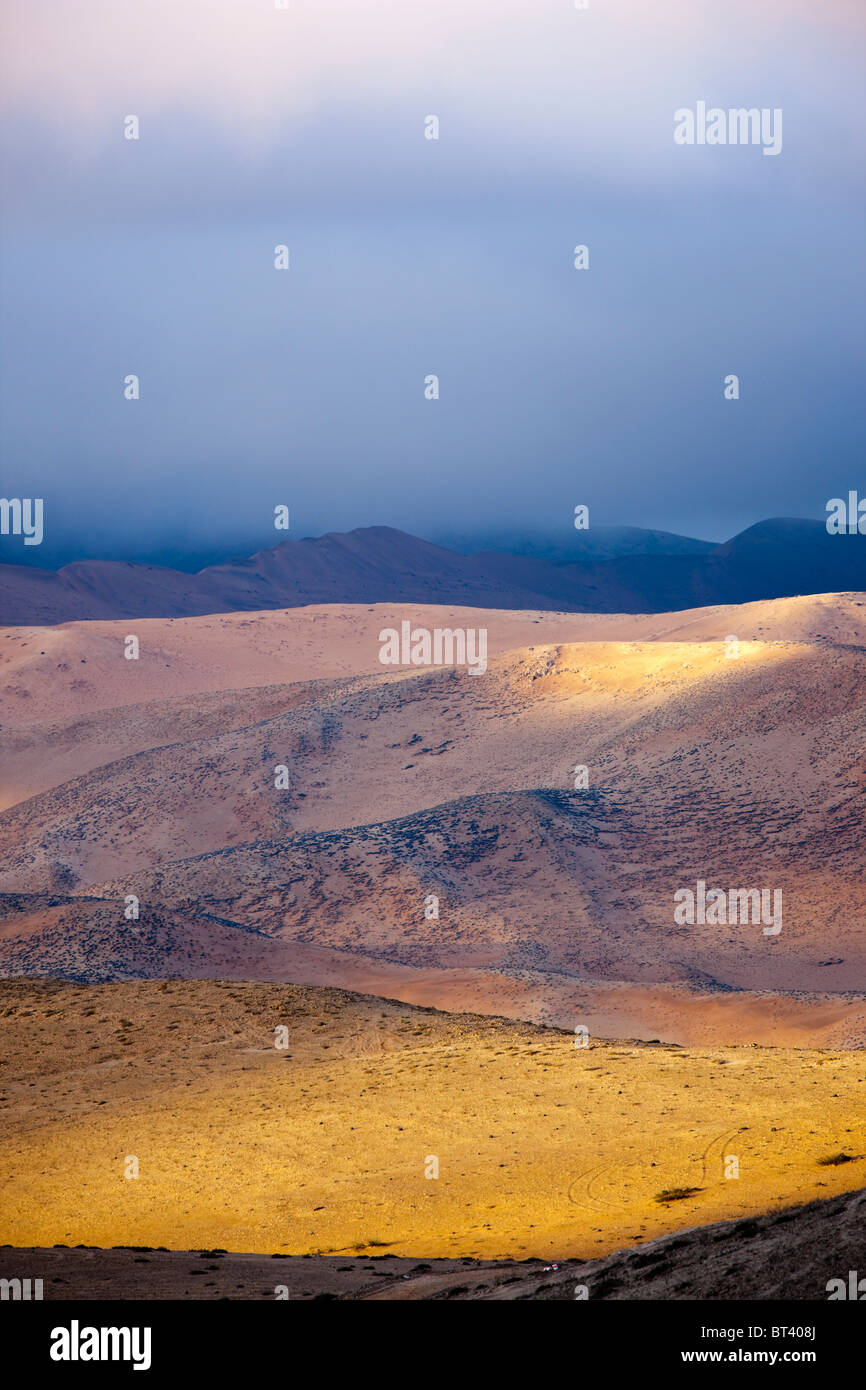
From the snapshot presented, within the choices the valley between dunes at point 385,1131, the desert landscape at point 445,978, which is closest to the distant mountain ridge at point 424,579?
the desert landscape at point 445,978

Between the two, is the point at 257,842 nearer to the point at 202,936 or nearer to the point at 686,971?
the point at 202,936

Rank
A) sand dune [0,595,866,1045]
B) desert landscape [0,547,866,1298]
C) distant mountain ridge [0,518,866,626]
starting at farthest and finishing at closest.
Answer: distant mountain ridge [0,518,866,626]
sand dune [0,595,866,1045]
desert landscape [0,547,866,1298]

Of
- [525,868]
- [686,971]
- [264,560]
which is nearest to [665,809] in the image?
[525,868]

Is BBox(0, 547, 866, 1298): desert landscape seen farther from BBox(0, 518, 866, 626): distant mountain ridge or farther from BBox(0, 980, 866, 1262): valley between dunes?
BBox(0, 518, 866, 626): distant mountain ridge

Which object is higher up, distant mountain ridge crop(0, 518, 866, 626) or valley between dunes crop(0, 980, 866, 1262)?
distant mountain ridge crop(0, 518, 866, 626)

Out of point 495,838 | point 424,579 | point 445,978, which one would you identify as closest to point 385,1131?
point 445,978

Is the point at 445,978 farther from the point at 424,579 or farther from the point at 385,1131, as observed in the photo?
the point at 424,579

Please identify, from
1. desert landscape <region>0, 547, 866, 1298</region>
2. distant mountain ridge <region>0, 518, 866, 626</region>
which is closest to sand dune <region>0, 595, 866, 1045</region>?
desert landscape <region>0, 547, 866, 1298</region>
